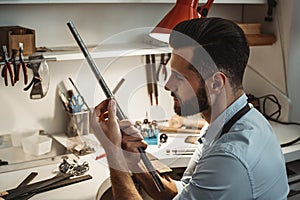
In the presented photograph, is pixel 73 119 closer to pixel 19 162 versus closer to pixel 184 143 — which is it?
pixel 19 162

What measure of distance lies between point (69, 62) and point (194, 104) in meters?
1.02

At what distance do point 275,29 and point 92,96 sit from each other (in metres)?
1.09

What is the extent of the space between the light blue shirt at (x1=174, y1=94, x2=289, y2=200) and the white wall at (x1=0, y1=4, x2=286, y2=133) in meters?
1.09

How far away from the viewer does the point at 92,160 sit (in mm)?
1944

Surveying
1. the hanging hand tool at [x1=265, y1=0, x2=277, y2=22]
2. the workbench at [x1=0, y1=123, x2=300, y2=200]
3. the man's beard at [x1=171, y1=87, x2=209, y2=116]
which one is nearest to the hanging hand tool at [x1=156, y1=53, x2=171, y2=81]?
the workbench at [x1=0, y1=123, x2=300, y2=200]

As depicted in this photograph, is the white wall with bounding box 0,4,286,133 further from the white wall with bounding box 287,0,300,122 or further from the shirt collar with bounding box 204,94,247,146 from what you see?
the shirt collar with bounding box 204,94,247,146

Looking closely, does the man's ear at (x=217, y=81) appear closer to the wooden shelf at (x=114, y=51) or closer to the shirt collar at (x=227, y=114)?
the shirt collar at (x=227, y=114)

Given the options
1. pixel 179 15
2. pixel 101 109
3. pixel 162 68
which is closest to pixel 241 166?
pixel 101 109

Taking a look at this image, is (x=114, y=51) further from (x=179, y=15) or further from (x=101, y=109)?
(x=101, y=109)

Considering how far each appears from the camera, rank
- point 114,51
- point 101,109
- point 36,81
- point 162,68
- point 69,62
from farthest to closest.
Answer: point 162,68
point 69,62
point 114,51
point 36,81
point 101,109

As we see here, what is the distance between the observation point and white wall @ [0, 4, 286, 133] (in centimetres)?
209

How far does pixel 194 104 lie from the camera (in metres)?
1.37

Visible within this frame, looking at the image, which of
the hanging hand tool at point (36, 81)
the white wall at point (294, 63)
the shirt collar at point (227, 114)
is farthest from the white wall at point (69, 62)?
the shirt collar at point (227, 114)

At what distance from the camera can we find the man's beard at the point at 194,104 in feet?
4.40
